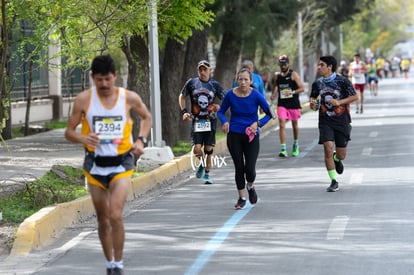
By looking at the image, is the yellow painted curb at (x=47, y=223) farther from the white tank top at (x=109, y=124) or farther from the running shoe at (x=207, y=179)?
the running shoe at (x=207, y=179)

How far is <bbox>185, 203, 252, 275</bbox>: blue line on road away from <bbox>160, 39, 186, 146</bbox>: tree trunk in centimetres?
992

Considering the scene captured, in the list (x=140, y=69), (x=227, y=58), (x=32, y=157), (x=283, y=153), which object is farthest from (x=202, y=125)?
(x=227, y=58)

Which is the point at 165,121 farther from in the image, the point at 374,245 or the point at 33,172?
the point at 374,245

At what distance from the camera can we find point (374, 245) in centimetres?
1027

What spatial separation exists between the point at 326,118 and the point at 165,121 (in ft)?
29.4

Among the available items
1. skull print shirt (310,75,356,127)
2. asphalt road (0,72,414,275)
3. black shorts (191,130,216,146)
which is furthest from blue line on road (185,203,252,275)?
black shorts (191,130,216,146)

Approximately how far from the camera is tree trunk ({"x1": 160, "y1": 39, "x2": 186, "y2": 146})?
76.7 feet

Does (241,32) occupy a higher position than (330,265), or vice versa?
(241,32)

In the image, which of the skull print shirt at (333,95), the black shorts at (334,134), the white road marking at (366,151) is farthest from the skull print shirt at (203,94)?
the white road marking at (366,151)

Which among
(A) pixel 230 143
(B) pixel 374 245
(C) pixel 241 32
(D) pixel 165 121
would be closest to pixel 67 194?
(A) pixel 230 143

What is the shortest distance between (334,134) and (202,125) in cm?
224

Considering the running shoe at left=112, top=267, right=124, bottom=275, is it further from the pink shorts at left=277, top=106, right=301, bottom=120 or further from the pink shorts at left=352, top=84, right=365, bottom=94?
the pink shorts at left=352, top=84, right=365, bottom=94

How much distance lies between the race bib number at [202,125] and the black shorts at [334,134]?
201 centimetres

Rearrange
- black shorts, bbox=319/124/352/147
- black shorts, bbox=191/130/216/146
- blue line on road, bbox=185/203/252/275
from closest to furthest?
blue line on road, bbox=185/203/252/275 → black shorts, bbox=319/124/352/147 → black shorts, bbox=191/130/216/146
